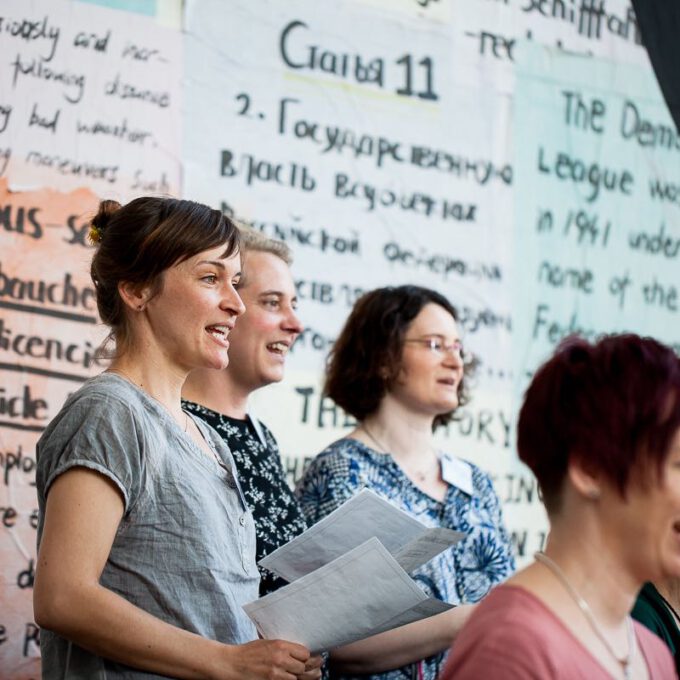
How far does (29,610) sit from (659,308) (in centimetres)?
261

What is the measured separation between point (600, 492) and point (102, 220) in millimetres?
1137

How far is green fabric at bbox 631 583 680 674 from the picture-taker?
193 centimetres

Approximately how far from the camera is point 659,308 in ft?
14.8

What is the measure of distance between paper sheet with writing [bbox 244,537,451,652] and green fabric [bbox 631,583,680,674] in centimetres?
35

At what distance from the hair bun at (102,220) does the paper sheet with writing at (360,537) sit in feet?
2.14

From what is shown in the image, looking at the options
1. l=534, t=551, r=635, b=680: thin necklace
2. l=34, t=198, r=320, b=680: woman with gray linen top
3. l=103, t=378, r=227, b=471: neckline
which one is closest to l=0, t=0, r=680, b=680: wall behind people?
l=34, t=198, r=320, b=680: woman with gray linen top

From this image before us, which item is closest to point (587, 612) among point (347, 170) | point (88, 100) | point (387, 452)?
point (387, 452)

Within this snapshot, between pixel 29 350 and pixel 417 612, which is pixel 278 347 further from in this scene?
pixel 417 612

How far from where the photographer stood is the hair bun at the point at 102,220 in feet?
7.21

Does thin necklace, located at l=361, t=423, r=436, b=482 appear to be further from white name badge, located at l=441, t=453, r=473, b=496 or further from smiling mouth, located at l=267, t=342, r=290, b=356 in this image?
smiling mouth, located at l=267, t=342, r=290, b=356

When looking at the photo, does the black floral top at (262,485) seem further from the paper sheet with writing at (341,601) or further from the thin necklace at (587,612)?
the thin necklace at (587,612)

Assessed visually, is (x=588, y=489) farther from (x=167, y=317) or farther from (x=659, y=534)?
(x=167, y=317)

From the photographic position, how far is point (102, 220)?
2.21 m

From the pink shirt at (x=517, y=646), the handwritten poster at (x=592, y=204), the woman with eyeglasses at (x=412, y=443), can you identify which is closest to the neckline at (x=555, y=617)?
the pink shirt at (x=517, y=646)
